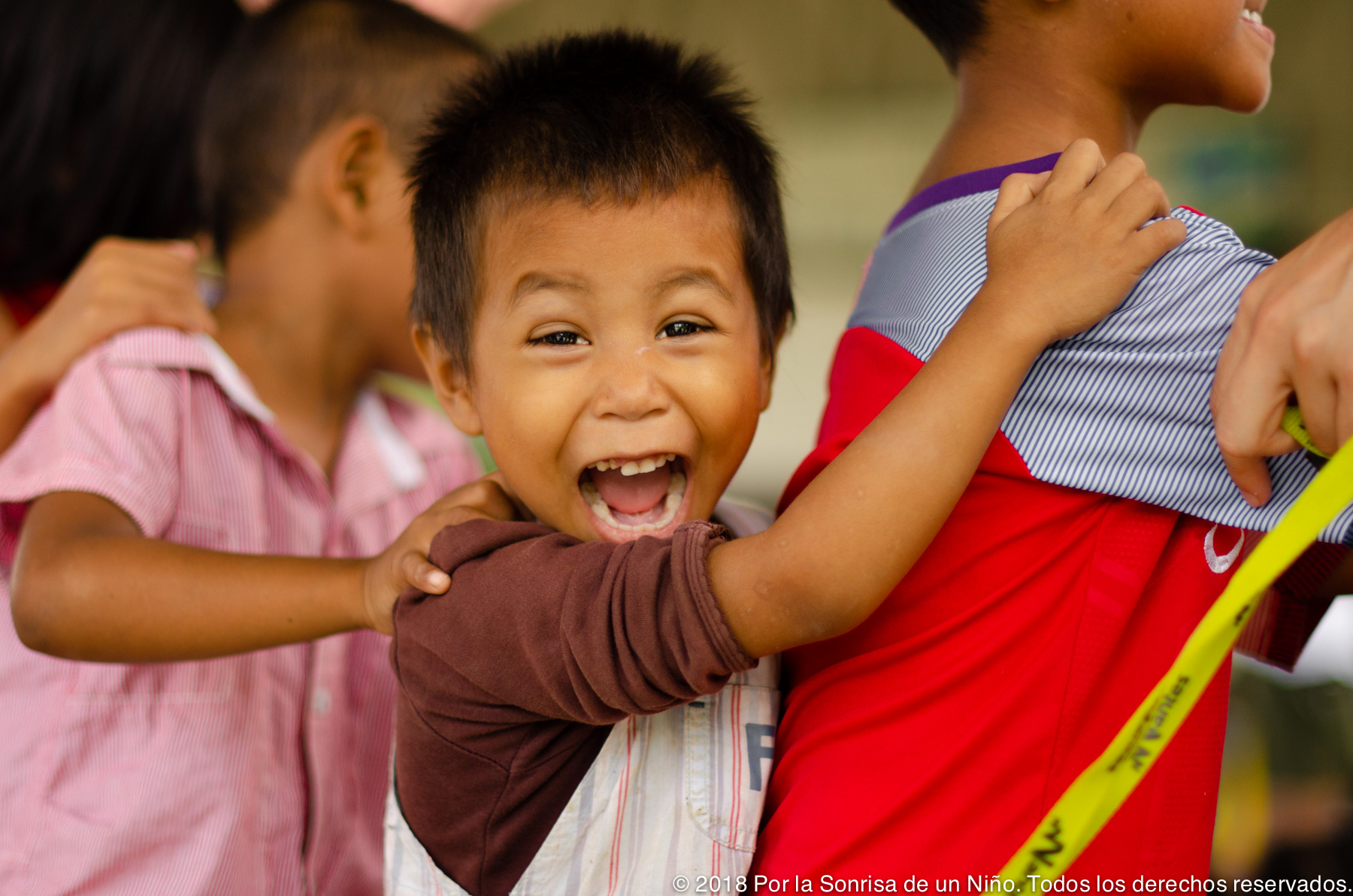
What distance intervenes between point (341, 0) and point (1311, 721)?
7.75 feet

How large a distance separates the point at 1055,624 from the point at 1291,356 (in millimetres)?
227

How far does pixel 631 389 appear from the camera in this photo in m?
0.77

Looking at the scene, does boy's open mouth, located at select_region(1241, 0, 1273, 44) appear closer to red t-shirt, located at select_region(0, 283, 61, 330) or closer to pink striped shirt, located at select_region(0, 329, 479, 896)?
pink striped shirt, located at select_region(0, 329, 479, 896)

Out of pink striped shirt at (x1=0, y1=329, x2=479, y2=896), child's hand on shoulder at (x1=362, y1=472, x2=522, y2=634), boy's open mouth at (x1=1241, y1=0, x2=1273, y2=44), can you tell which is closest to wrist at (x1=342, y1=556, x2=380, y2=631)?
child's hand on shoulder at (x1=362, y1=472, x2=522, y2=634)

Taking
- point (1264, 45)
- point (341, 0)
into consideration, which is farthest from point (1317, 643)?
point (341, 0)

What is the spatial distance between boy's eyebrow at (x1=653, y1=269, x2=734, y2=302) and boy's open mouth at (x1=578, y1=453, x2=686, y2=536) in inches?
5.3

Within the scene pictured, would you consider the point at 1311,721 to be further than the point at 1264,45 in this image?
Yes

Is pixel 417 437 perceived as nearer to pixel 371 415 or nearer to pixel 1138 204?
pixel 371 415

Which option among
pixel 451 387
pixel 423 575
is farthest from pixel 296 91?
pixel 423 575

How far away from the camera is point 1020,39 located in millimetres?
873

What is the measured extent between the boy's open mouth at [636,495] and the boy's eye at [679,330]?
0.10m

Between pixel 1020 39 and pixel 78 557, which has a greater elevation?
pixel 1020 39

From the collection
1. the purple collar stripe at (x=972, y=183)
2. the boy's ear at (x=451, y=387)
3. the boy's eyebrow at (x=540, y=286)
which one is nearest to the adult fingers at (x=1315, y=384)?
the purple collar stripe at (x=972, y=183)

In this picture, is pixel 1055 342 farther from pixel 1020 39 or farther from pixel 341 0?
pixel 341 0
